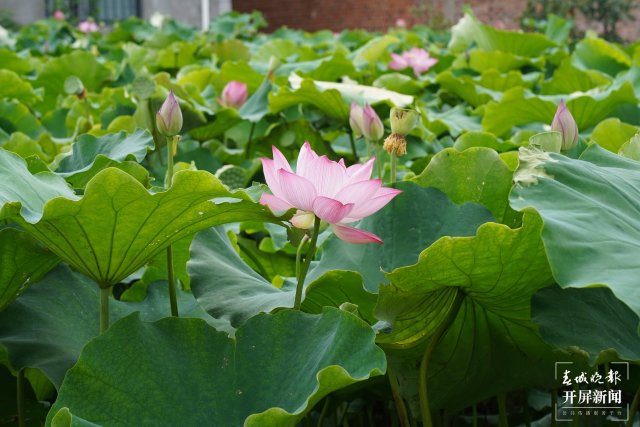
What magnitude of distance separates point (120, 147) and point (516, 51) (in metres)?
1.98

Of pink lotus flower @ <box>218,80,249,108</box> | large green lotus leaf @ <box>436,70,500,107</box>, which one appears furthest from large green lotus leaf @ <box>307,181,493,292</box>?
large green lotus leaf @ <box>436,70,500,107</box>

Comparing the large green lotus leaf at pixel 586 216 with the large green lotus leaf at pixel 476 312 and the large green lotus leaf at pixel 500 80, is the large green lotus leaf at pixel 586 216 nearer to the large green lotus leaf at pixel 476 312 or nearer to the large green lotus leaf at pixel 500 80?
the large green lotus leaf at pixel 476 312

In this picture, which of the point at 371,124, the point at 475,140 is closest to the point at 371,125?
the point at 371,124

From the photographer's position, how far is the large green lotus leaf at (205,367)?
69 centimetres

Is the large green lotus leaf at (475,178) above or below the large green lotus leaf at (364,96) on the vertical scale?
above

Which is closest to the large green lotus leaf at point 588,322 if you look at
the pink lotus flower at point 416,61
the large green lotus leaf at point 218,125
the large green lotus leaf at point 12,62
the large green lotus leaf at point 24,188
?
the large green lotus leaf at point 24,188

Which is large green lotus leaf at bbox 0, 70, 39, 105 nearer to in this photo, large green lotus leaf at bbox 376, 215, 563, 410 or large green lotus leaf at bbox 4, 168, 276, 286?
large green lotus leaf at bbox 4, 168, 276, 286

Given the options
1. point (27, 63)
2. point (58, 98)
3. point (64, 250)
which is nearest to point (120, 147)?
point (64, 250)

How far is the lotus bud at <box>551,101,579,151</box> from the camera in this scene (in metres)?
0.88

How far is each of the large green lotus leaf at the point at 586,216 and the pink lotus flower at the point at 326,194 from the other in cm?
11

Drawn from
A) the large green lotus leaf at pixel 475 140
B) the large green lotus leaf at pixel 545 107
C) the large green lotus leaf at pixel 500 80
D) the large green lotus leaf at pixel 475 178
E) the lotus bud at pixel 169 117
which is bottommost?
the large green lotus leaf at pixel 500 80

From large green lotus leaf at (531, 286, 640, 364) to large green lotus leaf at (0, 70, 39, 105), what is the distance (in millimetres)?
1393

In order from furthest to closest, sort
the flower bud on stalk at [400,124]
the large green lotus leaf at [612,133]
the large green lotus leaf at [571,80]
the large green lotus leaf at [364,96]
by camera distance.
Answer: the large green lotus leaf at [571,80], the large green lotus leaf at [364,96], the large green lotus leaf at [612,133], the flower bud on stalk at [400,124]

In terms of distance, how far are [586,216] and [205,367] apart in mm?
305
